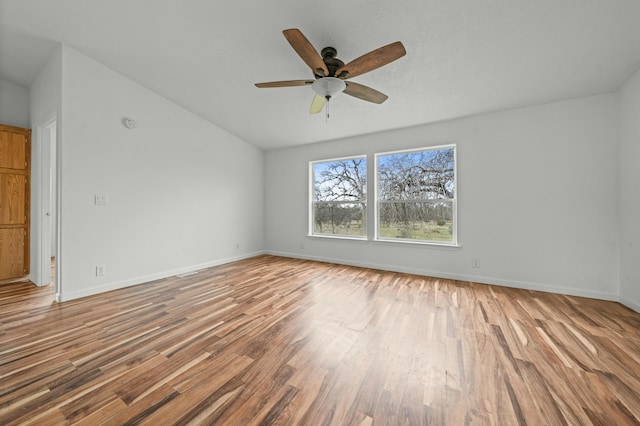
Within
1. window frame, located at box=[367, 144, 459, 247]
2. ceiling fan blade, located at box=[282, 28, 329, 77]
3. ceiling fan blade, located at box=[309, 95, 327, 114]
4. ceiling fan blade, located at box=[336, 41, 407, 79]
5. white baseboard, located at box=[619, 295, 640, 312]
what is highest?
ceiling fan blade, located at box=[282, 28, 329, 77]

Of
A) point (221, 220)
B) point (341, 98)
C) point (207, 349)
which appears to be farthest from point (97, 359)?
A: point (341, 98)

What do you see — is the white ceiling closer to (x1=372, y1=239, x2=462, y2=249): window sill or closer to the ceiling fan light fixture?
the ceiling fan light fixture

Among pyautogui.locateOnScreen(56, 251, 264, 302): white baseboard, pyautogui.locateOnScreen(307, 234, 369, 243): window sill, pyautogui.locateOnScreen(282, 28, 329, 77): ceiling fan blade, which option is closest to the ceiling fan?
pyautogui.locateOnScreen(282, 28, 329, 77): ceiling fan blade

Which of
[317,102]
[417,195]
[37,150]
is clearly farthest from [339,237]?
[37,150]

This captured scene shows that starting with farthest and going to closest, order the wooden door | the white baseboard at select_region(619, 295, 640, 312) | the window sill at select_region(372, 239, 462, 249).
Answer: the window sill at select_region(372, 239, 462, 249)
the wooden door
the white baseboard at select_region(619, 295, 640, 312)

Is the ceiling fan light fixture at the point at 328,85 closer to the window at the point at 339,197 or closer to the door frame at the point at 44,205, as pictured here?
the window at the point at 339,197

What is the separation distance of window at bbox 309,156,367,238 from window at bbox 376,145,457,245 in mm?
351

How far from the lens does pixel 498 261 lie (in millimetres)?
3453

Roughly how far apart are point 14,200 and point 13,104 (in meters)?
1.46

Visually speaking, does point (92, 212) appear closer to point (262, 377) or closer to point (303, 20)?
point (262, 377)

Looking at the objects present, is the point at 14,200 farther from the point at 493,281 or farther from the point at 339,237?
the point at 493,281

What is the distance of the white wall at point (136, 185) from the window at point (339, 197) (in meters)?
1.70

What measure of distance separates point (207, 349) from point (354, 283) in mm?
2160

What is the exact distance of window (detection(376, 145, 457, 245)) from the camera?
3883mm
